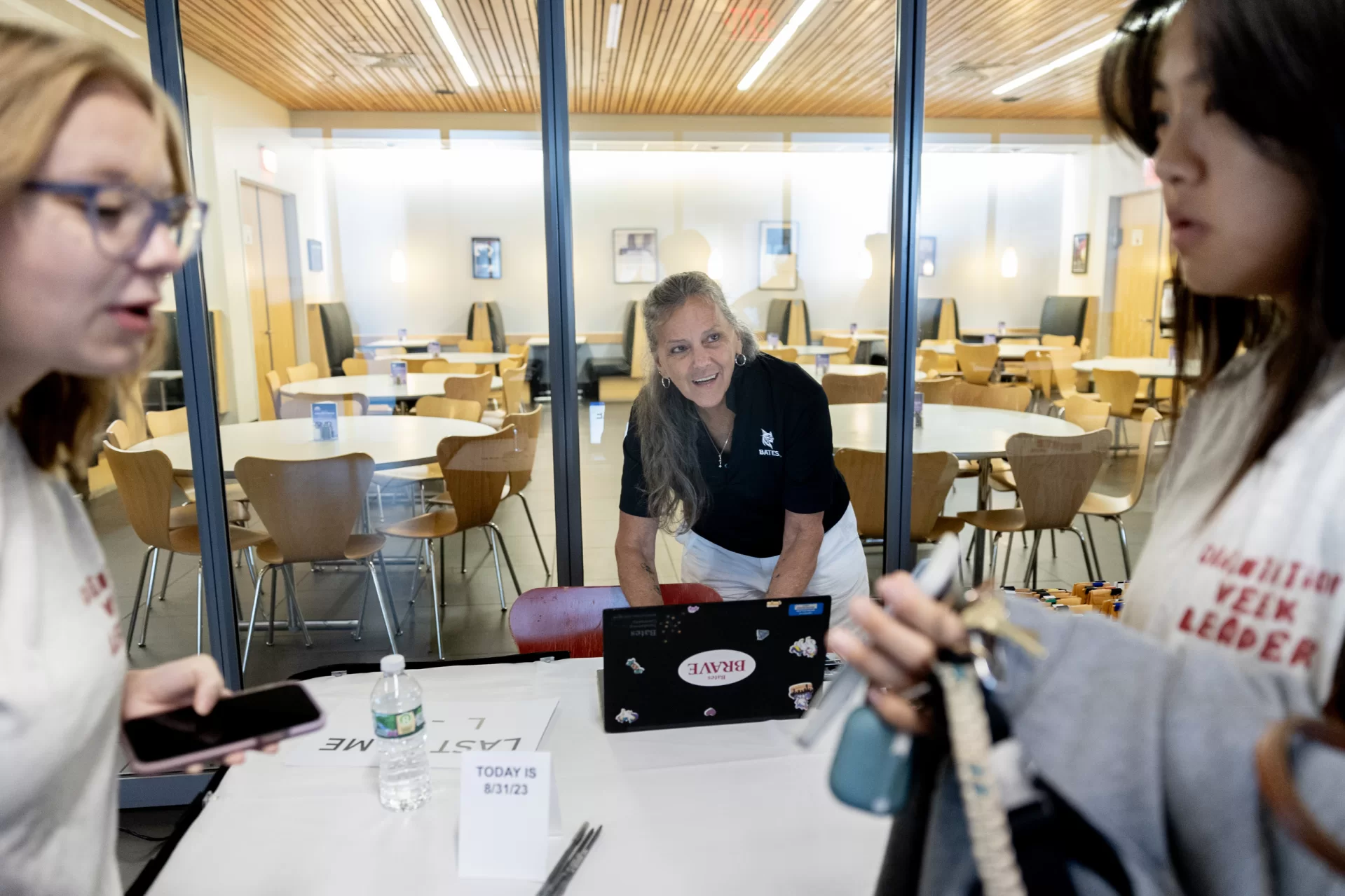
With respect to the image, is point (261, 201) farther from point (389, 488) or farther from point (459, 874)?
point (459, 874)

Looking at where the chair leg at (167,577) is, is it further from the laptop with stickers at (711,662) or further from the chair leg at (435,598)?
the laptop with stickers at (711,662)

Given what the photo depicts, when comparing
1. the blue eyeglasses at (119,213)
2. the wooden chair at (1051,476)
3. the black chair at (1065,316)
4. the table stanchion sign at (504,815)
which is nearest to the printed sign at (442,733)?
the table stanchion sign at (504,815)

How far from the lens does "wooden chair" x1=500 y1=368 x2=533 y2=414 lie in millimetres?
3508

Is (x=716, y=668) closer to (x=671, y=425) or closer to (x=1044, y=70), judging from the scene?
(x=671, y=425)

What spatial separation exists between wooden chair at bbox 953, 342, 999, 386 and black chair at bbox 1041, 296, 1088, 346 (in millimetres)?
306

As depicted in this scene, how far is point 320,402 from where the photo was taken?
3.57 m

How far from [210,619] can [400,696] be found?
6.41 feet

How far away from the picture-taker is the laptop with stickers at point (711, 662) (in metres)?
1.48

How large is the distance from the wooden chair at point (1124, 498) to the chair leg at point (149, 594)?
3.96 meters

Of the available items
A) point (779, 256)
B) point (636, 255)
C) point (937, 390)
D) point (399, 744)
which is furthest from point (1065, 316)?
point (399, 744)

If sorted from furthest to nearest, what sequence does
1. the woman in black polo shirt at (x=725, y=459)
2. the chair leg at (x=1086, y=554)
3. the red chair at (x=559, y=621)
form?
the chair leg at (x=1086, y=554), the woman in black polo shirt at (x=725, y=459), the red chair at (x=559, y=621)

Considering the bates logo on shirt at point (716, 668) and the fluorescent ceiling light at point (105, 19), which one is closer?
the bates logo on shirt at point (716, 668)

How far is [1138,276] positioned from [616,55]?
2.81 meters

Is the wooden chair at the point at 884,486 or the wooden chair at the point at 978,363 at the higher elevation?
the wooden chair at the point at 978,363
